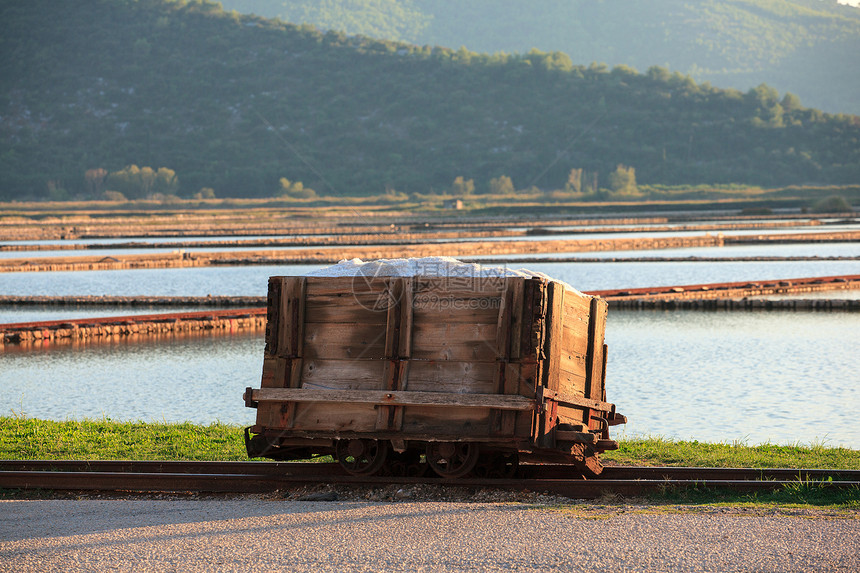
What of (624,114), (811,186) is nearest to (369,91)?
(624,114)

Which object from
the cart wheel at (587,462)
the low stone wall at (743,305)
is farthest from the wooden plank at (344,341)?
the low stone wall at (743,305)

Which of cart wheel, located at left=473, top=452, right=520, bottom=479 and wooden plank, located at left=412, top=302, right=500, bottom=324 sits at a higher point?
wooden plank, located at left=412, top=302, right=500, bottom=324

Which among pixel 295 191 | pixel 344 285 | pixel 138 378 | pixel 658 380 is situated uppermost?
pixel 295 191

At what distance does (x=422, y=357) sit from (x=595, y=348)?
5.32ft

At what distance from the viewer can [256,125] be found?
154000 mm

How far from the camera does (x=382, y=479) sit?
8.43 metres

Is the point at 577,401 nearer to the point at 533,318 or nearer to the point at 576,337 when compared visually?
the point at 576,337

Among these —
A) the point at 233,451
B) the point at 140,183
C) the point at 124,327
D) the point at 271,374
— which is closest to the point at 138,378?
the point at 124,327

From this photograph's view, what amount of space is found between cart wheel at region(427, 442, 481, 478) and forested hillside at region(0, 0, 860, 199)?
124397 millimetres

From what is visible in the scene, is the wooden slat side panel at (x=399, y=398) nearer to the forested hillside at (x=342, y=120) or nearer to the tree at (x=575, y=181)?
the forested hillside at (x=342, y=120)

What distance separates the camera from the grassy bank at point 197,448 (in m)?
9.86

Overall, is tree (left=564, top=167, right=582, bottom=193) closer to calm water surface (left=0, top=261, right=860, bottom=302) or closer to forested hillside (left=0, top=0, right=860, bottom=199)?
forested hillside (left=0, top=0, right=860, bottom=199)

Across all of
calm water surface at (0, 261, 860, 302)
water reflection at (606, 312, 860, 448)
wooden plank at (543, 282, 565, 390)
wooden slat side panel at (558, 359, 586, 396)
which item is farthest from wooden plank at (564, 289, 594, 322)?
calm water surface at (0, 261, 860, 302)

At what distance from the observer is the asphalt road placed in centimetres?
635
